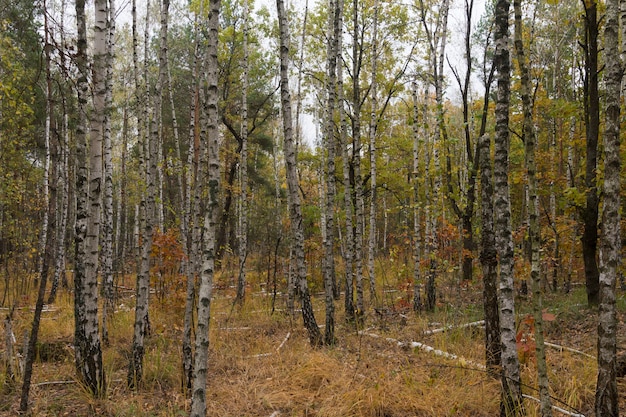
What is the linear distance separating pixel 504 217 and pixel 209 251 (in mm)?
2647

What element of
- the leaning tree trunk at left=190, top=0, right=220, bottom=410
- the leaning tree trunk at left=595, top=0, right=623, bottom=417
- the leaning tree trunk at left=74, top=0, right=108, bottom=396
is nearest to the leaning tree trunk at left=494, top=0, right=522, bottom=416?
the leaning tree trunk at left=595, top=0, right=623, bottom=417

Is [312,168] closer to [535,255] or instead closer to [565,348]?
[565,348]

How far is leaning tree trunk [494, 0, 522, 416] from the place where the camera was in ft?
11.9

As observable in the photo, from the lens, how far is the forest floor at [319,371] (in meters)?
4.47

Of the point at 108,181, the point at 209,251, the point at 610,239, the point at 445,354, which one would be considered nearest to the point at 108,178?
the point at 108,181

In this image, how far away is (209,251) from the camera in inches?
140

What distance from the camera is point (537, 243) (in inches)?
134

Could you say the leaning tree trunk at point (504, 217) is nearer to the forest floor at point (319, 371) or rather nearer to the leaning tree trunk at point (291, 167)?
the forest floor at point (319, 371)

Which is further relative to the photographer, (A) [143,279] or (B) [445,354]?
(B) [445,354]

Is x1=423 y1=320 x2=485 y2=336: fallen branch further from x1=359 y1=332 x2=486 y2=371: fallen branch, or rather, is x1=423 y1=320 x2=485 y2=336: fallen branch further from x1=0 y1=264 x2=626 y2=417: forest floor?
x1=359 y1=332 x2=486 y2=371: fallen branch

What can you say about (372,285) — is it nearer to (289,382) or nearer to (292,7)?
(289,382)

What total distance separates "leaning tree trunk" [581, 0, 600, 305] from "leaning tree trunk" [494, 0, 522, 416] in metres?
4.79

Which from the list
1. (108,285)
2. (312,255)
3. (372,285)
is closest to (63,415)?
(108,285)

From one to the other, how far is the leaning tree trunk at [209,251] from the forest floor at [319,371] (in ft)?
3.92
